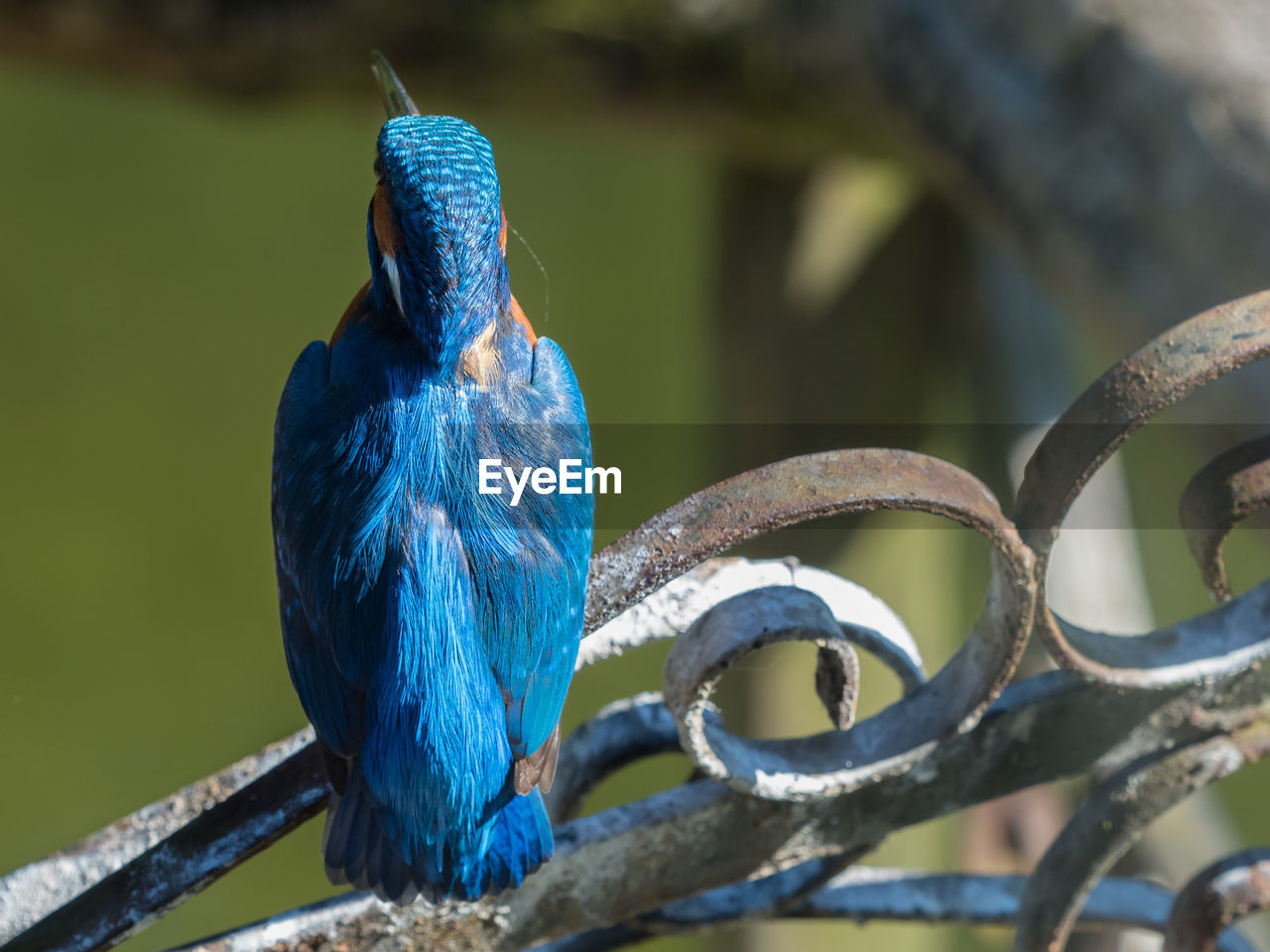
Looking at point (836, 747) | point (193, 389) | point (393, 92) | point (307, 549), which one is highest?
point (193, 389)

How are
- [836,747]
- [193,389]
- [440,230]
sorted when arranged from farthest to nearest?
[193,389] → [836,747] → [440,230]

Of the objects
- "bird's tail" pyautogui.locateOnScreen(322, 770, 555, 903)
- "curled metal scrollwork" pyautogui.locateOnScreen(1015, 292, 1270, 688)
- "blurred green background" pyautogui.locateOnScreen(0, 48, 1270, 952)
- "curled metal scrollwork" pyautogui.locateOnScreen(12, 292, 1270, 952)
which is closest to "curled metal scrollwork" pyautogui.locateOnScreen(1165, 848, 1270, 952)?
"curled metal scrollwork" pyautogui.locateOnScreen(12, 292, 1270, 952)

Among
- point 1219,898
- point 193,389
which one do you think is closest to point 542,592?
point 1219,898

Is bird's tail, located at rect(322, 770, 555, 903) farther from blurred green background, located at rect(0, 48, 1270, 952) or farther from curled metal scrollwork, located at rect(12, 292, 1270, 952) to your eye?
blurred green background, located at rect(0, 48, 1270, 952)

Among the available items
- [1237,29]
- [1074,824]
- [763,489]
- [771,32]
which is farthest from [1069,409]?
[771,32]

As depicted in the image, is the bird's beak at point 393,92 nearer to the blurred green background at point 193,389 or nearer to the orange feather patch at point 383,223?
the orange feather patch at point 383,223

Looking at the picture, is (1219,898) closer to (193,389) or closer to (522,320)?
(522,320)

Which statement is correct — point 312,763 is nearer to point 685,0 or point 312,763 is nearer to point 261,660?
point 685,0

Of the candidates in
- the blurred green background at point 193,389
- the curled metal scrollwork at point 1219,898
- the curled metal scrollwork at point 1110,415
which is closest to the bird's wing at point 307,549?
the curled metal scrollwork at point 1110,415
